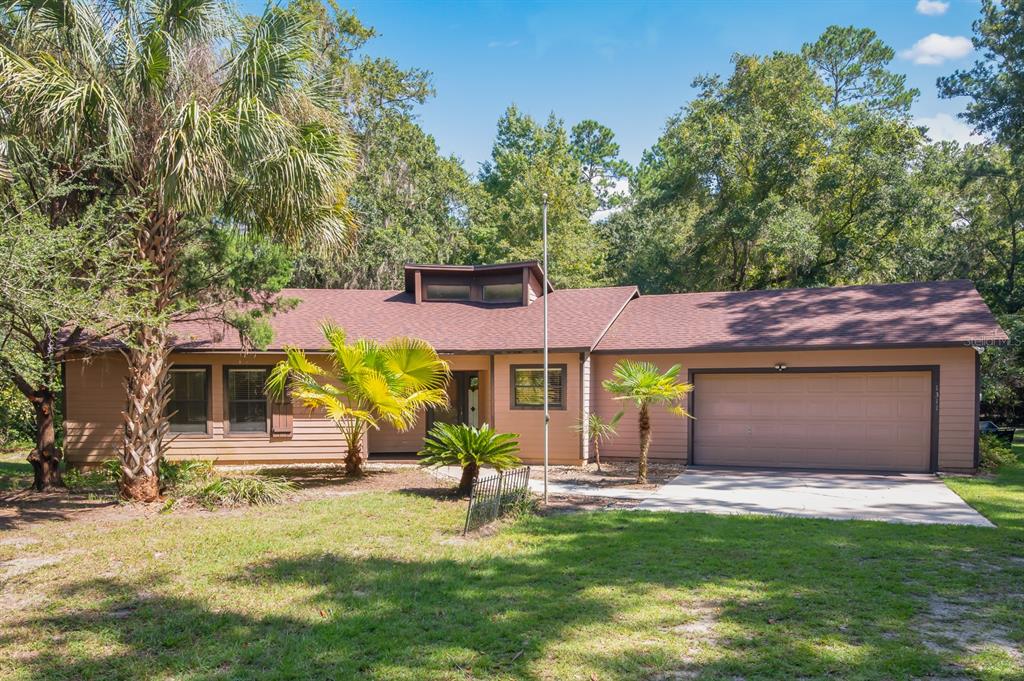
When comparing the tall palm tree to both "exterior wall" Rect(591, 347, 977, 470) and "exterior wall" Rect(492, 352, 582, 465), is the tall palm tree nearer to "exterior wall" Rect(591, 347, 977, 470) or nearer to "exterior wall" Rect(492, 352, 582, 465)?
"exterior wall" Rect(492, 352, 582, 465)

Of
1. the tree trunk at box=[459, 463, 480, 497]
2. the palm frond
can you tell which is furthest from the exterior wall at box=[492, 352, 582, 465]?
the tree trunk at box=[459, 463, 480, 497]

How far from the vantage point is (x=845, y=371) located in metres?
13.5

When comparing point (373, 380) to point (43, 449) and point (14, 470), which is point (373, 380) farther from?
point (14, 470)

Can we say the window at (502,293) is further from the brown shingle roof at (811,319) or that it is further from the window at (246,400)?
the window at (246,400)

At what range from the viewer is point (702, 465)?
14.3 m

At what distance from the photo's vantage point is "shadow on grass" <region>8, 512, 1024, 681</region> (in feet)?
14.0

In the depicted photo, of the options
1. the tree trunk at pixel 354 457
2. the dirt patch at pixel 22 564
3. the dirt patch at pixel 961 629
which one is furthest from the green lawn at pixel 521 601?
the tree trunk at pixel 354 457

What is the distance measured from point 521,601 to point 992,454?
1281cm

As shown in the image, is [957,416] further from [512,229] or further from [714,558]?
[512,229]

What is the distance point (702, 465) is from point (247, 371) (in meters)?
10.1

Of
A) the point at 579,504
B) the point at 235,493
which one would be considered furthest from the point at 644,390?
the point at 235,493

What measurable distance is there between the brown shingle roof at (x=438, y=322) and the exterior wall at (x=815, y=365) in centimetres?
146

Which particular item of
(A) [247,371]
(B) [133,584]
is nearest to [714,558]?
(B) [133,584]

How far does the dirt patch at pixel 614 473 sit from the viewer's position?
39.4ft
